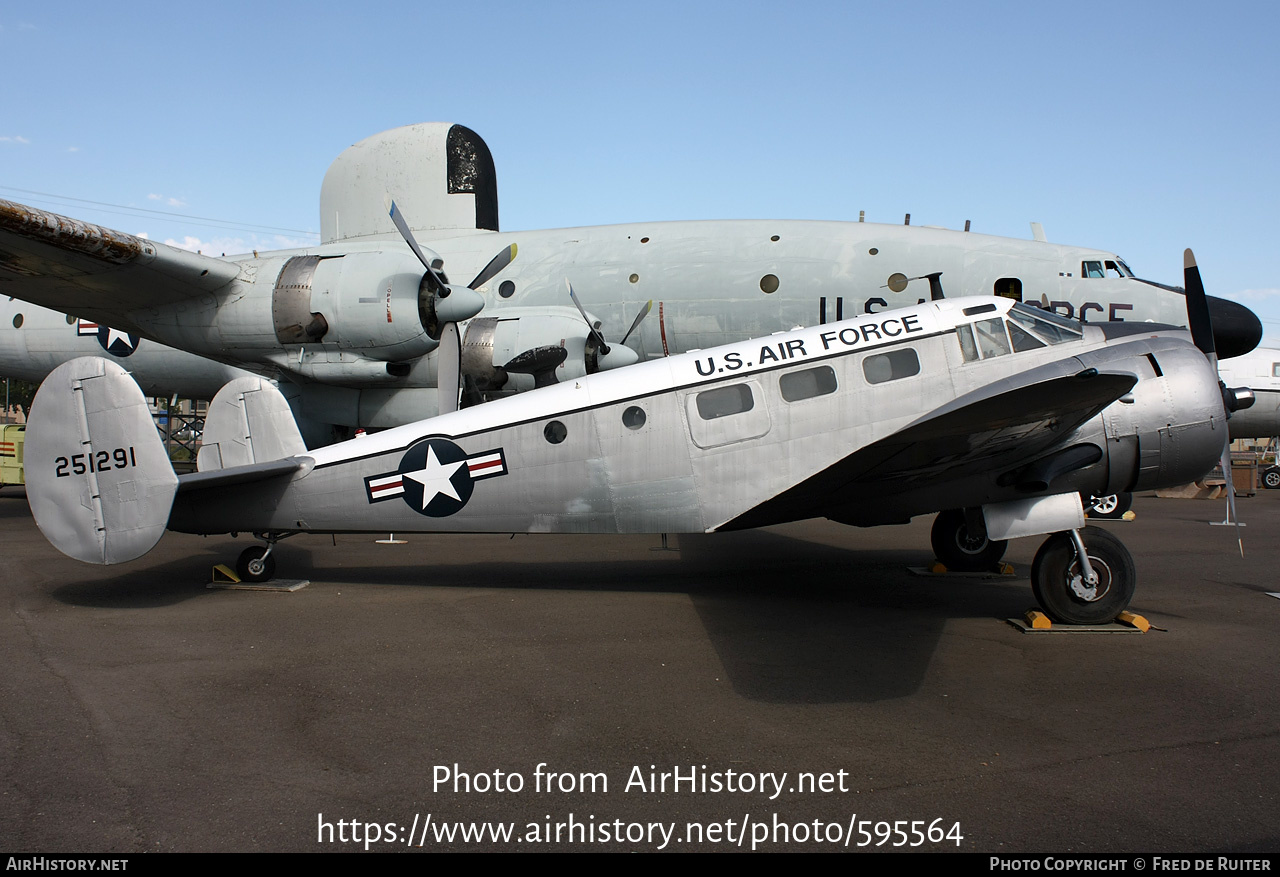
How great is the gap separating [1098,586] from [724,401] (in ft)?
11.6

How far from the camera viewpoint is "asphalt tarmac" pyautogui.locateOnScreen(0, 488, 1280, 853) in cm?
358

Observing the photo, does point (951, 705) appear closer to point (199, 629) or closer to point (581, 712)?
point (581, 712)

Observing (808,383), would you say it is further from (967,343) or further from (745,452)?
(967,343)

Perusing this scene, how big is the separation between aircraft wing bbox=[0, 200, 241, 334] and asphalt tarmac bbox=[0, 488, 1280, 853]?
4452mm

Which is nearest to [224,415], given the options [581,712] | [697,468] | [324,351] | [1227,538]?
[324,351]

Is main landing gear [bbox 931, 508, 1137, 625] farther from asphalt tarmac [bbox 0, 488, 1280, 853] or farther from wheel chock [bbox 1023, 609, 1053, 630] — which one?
asphalt tarmac [bbox 0, 488, 1280, 853]

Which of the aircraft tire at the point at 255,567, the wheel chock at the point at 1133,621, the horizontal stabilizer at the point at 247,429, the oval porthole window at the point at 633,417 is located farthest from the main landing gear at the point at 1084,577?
the aircraft tire at the point at 255,567

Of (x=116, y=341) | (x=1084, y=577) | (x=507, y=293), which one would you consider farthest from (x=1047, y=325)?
(x=116, y=341)

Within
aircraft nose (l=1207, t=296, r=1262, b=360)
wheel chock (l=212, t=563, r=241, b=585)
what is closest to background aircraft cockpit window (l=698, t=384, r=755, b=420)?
wheel chock (l=212, t=563, r=241, b=585)

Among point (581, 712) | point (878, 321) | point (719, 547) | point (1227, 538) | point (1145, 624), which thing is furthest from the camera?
point (1227, 538)

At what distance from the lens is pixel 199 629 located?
6.87 m

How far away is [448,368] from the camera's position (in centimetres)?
1109

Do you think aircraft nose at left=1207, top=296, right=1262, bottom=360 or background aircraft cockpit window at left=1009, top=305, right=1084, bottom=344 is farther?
aircraft nose at left=1207, top=296, right=1262, bottom=360
